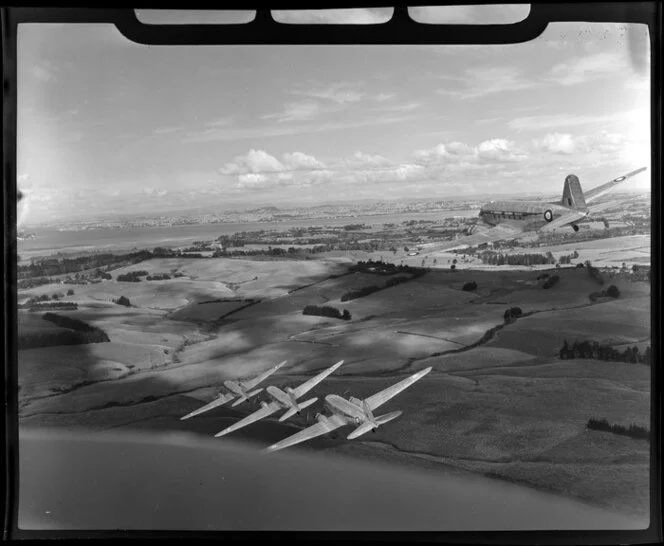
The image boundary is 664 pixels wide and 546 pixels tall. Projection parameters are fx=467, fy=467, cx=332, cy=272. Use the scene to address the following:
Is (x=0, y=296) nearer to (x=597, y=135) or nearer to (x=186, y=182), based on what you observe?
(x=186, y=182)

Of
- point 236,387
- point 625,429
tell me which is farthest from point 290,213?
point 625,429

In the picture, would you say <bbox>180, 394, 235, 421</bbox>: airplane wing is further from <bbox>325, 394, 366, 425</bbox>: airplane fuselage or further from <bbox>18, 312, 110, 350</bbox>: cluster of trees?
→ <bbox>18, 312, 110, 350</bbox>: cluster of trees

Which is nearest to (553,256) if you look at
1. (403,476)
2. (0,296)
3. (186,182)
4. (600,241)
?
(600,241)

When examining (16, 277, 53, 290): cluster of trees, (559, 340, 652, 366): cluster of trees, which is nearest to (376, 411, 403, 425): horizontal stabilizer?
(559, 340, 652, 366): cluster of trees

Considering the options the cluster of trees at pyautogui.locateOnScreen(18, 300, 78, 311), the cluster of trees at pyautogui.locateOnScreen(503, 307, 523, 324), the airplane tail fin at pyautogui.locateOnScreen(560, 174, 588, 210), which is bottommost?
the cluster of trees at pyautogui.locateOnScreen(503, 307, 523, 324)

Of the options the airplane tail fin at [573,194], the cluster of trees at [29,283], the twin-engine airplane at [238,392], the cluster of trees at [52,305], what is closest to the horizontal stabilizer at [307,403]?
the twin-engine airplane at [238,392]

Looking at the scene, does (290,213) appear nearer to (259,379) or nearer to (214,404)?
(259,379)
